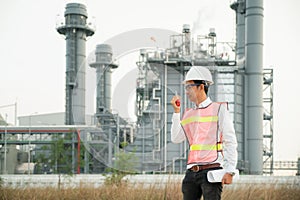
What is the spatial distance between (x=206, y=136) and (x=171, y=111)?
22.1 m

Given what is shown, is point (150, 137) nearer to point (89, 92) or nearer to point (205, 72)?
point (89, 92)

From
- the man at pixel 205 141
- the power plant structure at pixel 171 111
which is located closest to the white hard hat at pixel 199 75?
the man at pixel 205 141

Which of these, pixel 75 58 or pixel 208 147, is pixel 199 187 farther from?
pixel 75 58

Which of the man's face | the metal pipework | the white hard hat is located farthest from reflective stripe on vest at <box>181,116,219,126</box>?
the metal pipework

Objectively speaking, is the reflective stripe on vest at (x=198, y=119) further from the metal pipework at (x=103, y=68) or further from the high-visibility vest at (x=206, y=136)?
the metal pipework at (x=103, y=68)

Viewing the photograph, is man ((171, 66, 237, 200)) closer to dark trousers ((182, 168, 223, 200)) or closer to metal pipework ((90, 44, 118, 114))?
dark trousers ((182, 168, 223, 200))

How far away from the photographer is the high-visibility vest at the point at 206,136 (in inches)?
144

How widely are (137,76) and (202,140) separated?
26.1m

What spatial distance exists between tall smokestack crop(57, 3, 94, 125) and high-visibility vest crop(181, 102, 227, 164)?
2908 centimetres

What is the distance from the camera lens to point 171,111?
25.7 metres

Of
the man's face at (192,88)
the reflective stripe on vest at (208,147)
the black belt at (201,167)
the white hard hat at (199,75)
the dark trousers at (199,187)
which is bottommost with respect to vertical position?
the dark trousers at (199,187)

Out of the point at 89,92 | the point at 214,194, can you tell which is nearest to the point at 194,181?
the point at 214,194

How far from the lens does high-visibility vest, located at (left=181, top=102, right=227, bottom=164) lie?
3.66 metres

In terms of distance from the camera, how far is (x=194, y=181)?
366 centimetres
